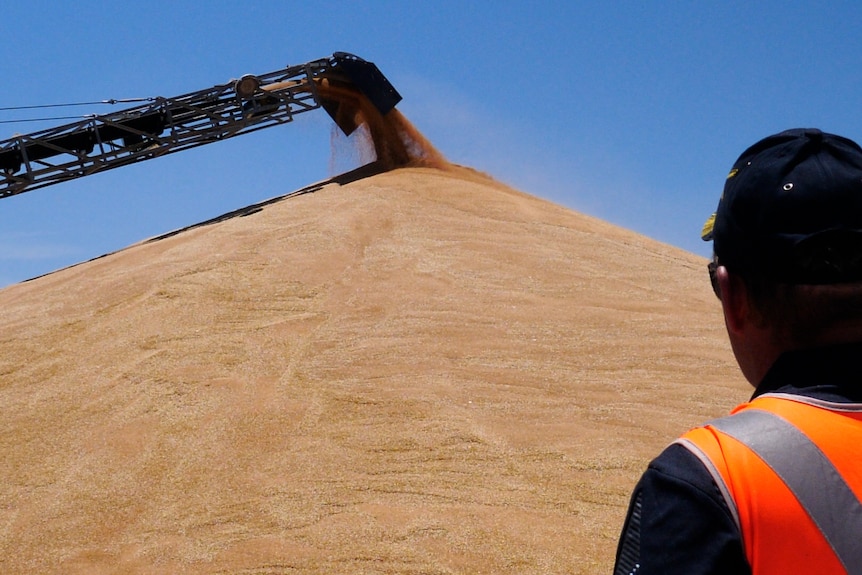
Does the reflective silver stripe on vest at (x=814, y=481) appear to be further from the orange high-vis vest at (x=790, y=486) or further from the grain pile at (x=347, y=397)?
the grain pile at (x=347, y=397)

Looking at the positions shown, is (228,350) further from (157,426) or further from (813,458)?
(813,458)

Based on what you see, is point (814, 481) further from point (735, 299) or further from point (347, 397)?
point (347, 397)

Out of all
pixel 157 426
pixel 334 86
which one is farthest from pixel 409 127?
pixel 157 426

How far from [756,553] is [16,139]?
15996 millimetres

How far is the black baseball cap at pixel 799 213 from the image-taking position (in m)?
1.54

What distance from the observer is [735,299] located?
5.42 feet

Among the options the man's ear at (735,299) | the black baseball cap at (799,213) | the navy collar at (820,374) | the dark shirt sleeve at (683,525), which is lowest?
the dark shirt sleeve at (683,525)

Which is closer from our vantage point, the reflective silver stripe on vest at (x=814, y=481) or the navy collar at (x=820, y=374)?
the reflective silver stripe on vest at (x=814, y=481)

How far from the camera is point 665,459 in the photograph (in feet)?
4.64

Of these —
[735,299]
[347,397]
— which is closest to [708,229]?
[735,299]

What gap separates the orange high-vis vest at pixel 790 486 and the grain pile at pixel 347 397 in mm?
4803

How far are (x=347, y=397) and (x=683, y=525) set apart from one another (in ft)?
22.2

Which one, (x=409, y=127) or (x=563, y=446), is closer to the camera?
(x=563, y=446)

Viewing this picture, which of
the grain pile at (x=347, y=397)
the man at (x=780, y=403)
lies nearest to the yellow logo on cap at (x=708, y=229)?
the man at (x=780, y=403)
